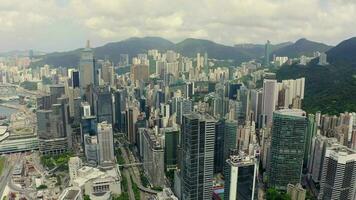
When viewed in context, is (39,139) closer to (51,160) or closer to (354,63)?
(51,160)

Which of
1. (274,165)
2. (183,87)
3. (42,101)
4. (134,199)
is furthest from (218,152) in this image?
(183,87)

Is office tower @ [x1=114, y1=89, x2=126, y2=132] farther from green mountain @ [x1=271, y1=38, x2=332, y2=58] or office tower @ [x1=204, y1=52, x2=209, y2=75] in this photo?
green mountain @ [x1=271, y1=38, x2=332, y2=58]

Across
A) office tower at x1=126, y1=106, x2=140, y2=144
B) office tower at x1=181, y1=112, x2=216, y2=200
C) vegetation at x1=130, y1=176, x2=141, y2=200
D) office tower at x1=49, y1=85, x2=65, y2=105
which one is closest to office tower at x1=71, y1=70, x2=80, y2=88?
office tower at x1=49, y1=85, x2=65, y2=105

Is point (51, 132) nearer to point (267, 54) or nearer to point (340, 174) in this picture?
point (340, 174)

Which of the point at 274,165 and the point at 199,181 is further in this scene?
the point at 274,165

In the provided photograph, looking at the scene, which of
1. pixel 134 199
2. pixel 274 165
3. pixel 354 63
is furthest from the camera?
pixel 354 63
